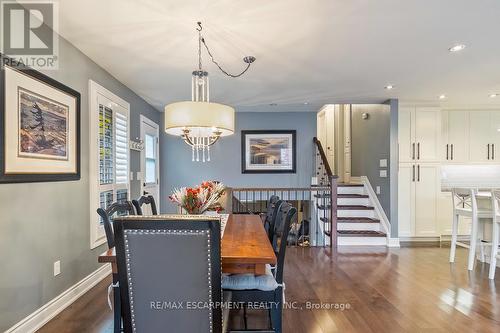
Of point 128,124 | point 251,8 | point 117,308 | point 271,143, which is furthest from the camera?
point 271,143

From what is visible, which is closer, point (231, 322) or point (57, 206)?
point (231, 322)

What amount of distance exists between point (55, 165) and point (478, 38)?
3.99 metres

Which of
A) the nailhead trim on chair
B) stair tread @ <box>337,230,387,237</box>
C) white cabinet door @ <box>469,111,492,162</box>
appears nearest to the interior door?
stair tread @ <box>337,230,387,237</box>

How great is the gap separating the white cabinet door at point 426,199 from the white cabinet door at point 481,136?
40.3 inches

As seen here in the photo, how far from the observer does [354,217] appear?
5383 mm

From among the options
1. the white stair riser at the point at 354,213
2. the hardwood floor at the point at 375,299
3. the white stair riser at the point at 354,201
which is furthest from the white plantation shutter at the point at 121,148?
the white stair riser at the point at 354,201

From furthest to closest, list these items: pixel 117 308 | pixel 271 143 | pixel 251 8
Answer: pixel 271 143 → pixel 251 8 → pixel 117 308

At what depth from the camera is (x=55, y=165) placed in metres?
2.51

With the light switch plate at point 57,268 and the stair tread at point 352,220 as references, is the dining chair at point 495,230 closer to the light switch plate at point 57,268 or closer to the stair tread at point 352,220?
the stair tread at point 352,220

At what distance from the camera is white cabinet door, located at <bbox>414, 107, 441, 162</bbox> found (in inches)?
203

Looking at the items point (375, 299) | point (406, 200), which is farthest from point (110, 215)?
point (406, 200)

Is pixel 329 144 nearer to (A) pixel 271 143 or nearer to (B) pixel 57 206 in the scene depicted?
(A) pixel 271 143

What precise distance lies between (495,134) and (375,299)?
4728 mm

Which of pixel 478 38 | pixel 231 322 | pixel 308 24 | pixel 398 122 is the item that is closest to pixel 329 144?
pixel 398 122
